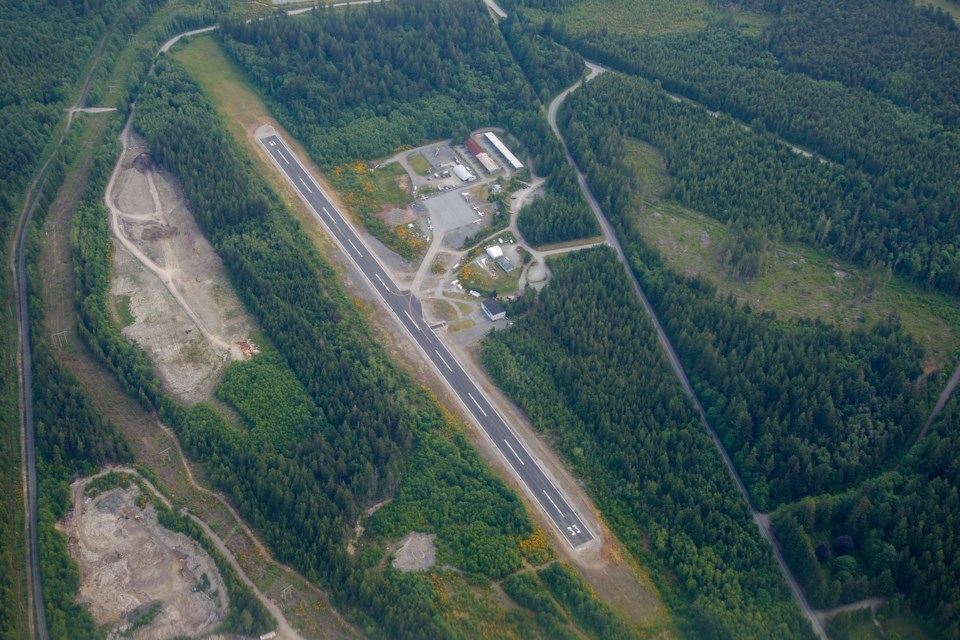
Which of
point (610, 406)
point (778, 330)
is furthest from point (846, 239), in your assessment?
point (610, 406)

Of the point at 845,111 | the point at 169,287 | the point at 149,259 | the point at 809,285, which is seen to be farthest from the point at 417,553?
the point at 845,111

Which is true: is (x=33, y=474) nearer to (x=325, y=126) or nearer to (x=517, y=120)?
(x=325, y=126)

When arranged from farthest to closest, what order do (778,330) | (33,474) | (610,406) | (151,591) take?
(778,330)
(610,406)
(33,474)
(151,591)

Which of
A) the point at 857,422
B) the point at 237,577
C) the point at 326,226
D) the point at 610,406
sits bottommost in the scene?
the point at 857,422

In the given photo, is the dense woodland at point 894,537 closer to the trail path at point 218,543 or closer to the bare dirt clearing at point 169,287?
the trail path at point 218,543

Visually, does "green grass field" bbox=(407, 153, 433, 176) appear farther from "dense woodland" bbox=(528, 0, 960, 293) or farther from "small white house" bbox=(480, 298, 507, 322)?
"dense woodland" bbox=(528, 0, 960, 293)

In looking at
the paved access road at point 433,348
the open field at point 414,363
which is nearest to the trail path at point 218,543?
the open field at point 414,363

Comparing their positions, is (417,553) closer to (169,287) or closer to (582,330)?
(582,330)

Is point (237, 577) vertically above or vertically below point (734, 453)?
above
